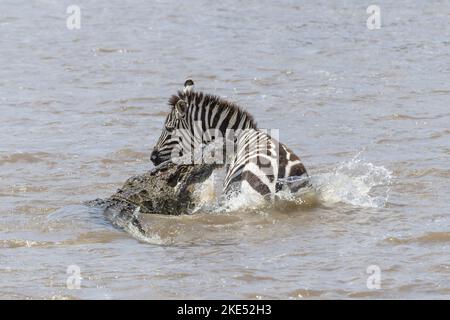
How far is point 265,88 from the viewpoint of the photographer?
51.1ft

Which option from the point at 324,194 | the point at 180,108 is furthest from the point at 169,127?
the point at 324,194

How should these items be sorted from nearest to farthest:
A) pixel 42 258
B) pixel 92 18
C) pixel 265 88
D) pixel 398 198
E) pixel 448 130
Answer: pixel 42 258, pixel 398 198, pixel 448 130, pixel 265 88, pixel 92 18

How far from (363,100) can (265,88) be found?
1662 mm

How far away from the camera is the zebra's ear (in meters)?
9.99

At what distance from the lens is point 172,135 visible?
33.1 feet

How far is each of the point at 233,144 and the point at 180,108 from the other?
0.62 m

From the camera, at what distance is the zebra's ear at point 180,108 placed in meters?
9.99

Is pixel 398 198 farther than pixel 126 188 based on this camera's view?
Yes

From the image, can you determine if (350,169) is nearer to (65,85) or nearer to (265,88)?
(265,88)

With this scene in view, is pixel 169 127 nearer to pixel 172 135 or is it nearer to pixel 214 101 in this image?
pixel 172 135

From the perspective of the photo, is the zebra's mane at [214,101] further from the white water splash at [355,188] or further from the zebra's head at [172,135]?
the white water splash at [355,188]

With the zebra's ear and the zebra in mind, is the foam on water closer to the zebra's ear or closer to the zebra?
the zebra

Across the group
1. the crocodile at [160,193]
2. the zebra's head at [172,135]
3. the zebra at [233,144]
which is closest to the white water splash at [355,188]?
the zebra at [233,144]
